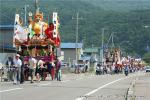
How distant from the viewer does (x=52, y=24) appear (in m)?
42.8

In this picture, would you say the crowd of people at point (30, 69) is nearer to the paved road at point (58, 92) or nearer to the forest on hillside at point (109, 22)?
the paved road at point (58, 92)

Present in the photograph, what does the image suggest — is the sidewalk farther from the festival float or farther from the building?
the building

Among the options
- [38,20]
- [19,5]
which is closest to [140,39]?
[19,5]

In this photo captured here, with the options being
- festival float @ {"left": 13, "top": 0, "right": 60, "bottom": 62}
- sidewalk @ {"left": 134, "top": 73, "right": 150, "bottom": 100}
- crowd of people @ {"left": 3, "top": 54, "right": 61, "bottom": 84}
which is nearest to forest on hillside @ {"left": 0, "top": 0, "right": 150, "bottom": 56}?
festival float @ {"left": 13, "top": 0, "right": 60, "bottom": 62}

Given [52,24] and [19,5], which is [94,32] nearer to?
[19,5]

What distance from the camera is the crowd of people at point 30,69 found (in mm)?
32562

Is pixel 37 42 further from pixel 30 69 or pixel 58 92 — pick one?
pixel 58 92

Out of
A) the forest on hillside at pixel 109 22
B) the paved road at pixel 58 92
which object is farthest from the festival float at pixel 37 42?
the forest on hillside at pixel 109 22

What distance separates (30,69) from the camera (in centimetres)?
3516

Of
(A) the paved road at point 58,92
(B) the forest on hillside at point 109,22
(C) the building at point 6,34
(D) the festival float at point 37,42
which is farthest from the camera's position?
(B) the forest on hillside at point 109,22

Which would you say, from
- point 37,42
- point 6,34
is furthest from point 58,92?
point 6,34

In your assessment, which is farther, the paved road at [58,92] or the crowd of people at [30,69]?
the crowd of people at [30,69]

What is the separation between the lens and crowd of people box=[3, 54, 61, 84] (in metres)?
32.6

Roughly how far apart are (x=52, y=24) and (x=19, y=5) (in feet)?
198
